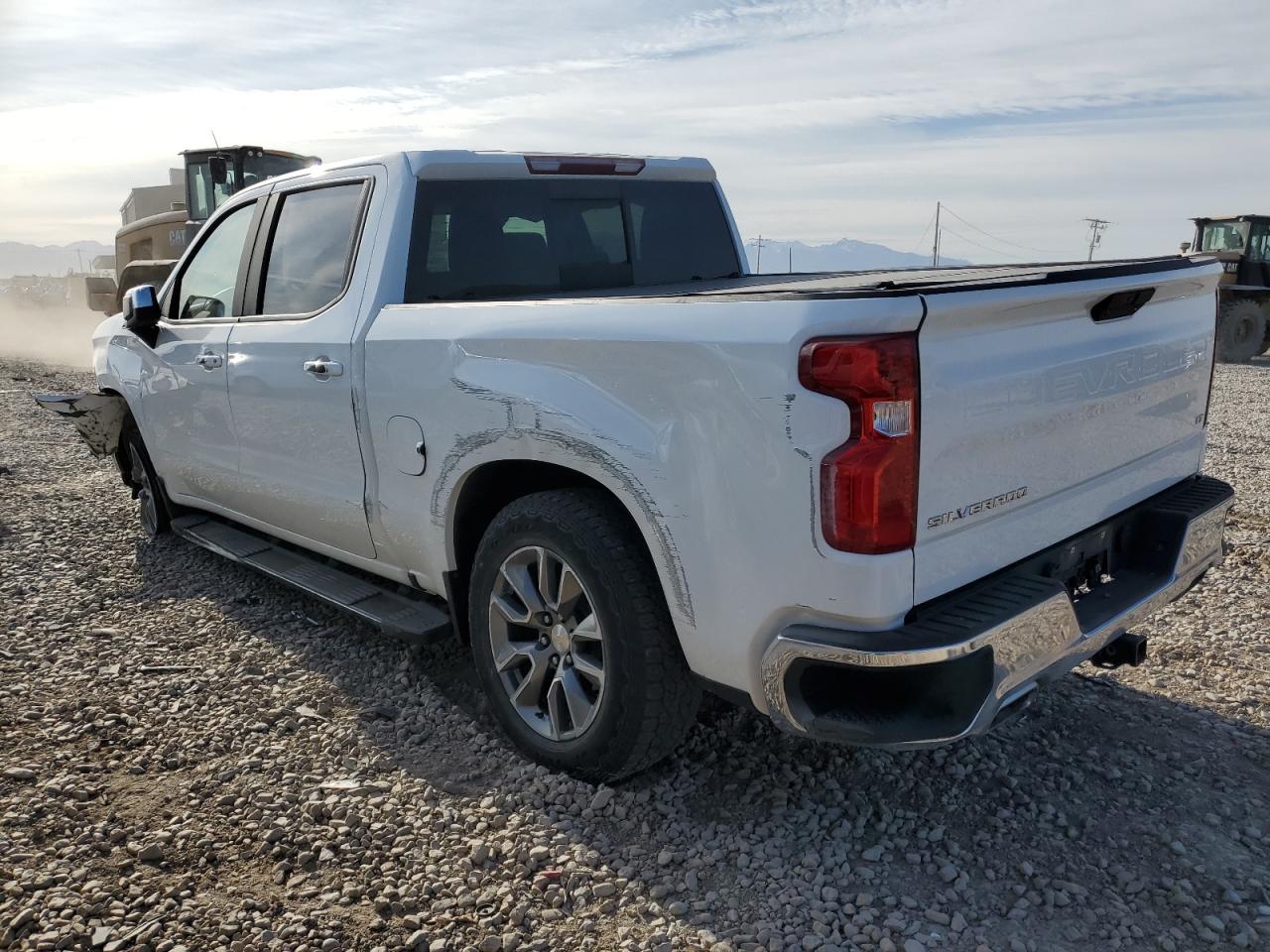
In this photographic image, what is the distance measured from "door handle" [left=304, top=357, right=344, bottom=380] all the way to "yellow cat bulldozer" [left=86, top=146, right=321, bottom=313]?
10.2m

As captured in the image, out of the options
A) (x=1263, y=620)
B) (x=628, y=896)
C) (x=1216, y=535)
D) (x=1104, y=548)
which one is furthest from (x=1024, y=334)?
(x=1263, y=620)

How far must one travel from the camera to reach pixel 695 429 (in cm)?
250

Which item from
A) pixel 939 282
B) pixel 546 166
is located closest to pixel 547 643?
pixel 939 282

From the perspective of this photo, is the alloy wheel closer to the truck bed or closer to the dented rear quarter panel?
the dented rear quarter panel

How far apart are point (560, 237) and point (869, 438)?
2.27m

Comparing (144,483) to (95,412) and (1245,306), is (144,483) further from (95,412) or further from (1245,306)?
(1245,306)

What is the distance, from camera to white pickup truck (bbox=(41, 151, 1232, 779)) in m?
2.30

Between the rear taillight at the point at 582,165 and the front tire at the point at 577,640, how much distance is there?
5.39ft

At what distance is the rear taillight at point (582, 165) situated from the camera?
4102 millimetres

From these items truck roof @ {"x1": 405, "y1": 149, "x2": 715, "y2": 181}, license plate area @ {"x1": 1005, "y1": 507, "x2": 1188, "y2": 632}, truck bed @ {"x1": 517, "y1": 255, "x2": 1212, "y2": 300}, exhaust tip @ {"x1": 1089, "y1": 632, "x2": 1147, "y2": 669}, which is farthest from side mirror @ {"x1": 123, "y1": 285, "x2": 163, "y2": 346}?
exhaust tip @ {"x1": 1089, "y1": 632, "x2": 1147, "y2": 669}

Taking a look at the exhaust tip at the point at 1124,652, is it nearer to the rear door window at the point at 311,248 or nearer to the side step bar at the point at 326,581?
the side step bar at the point at 326,581

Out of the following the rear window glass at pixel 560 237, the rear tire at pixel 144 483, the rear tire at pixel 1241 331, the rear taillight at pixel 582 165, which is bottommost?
the rear tire at pixel 1241 331

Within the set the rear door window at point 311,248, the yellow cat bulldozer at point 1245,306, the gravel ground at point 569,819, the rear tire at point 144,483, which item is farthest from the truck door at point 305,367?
the yellow cat bulldozer at point 1245,306

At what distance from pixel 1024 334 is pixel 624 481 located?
1.08 meters
